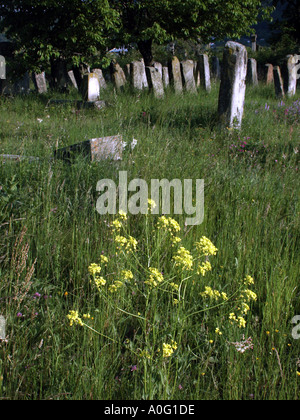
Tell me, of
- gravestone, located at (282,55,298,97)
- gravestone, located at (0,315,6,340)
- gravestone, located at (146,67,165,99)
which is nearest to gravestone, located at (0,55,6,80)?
gravestone, located at (146,67,165,99)

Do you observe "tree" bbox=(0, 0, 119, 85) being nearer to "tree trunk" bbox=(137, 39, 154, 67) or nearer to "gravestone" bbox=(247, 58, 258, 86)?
"tree trunk" bbox=(137, 39, 154, 67)

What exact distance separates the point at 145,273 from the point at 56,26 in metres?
11.0

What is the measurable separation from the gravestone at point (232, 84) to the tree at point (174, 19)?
738 centimetres

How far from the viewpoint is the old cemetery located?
189 cm

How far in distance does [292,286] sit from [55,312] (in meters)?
1.54

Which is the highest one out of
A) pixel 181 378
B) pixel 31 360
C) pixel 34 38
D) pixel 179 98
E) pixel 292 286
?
pixel 34 38

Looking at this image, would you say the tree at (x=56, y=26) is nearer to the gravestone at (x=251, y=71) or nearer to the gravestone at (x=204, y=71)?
the gravestone at (x=204, y=71)

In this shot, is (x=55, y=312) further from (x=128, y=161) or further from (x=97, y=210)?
(x=128, y=161)

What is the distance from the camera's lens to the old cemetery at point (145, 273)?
1.89 m

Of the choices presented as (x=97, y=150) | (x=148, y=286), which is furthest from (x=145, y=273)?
(x=97, y=150)

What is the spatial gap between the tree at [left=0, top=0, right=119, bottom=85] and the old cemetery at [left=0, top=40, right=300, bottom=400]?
6.01 metres

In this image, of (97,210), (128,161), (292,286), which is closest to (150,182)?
(128,161)

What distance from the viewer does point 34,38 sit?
10891mm

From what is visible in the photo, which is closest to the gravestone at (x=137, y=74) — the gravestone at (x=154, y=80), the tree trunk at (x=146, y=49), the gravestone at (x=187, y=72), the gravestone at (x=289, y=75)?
the gravestone at (x=154, y=80)
